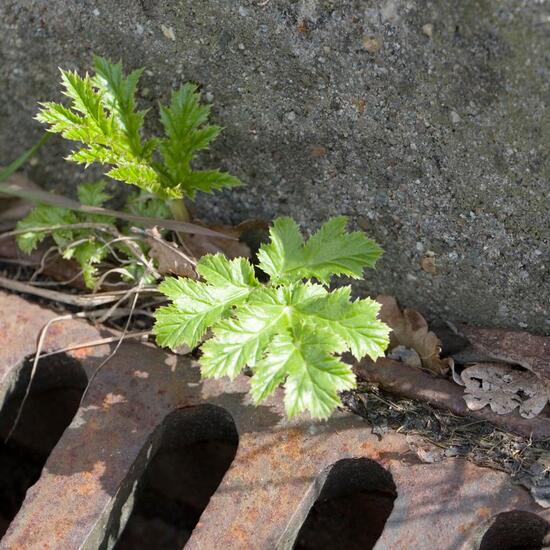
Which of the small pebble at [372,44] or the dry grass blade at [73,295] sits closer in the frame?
the small pebble at [372,44]

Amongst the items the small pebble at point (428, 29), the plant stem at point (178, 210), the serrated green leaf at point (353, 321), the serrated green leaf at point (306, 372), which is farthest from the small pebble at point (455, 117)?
the plant stem at point (178, 210)

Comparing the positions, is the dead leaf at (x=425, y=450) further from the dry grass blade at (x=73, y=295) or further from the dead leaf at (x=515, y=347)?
the dry grass blade at (x=73, y=295)

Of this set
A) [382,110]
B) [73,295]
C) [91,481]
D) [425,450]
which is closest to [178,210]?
[73,295]

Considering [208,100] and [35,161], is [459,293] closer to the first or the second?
[208,100]

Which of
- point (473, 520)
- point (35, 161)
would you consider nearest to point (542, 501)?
point (473, 520)

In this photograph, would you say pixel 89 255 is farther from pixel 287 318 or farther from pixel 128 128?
pixel 287 318
